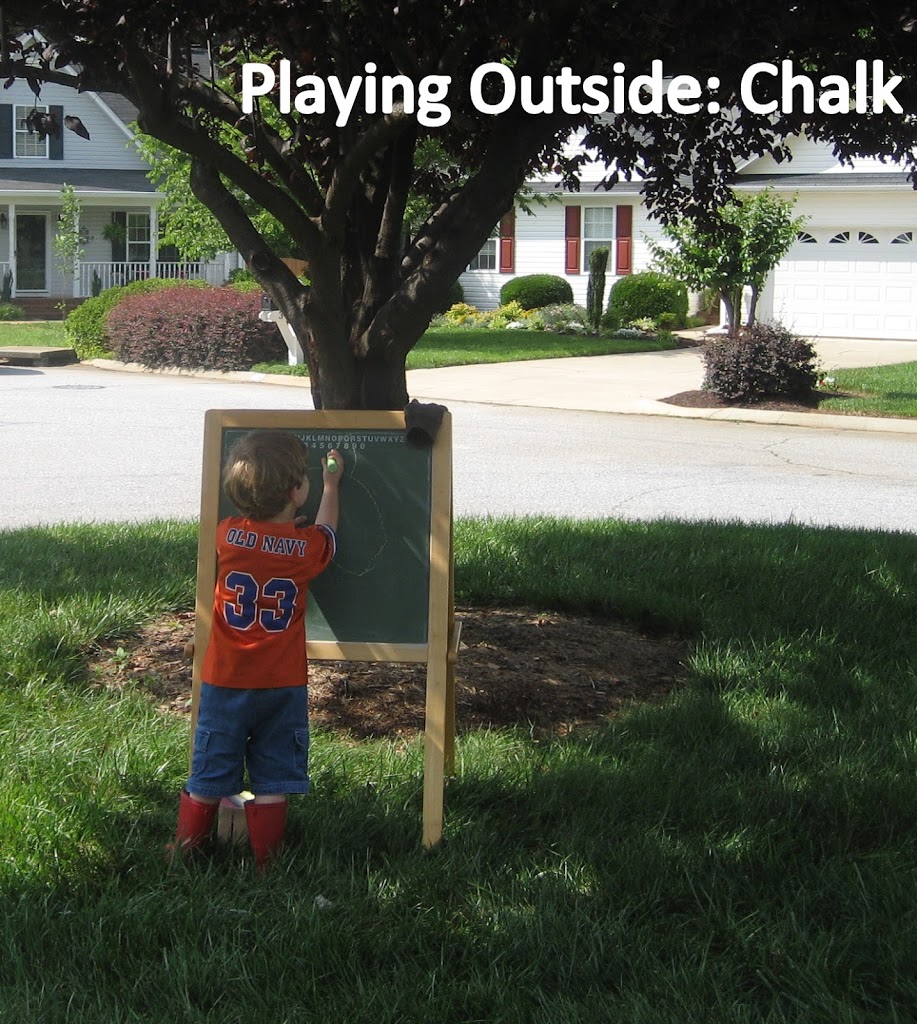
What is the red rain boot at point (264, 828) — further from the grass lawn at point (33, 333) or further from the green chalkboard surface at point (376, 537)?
the grass lawn at point (33, 333)

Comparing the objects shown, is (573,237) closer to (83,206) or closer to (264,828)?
(83,206)

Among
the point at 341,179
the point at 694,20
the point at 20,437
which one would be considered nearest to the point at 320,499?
the point at 341,179

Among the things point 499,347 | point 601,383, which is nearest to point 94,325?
point 499,347

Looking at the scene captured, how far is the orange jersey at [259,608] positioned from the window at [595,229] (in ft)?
100

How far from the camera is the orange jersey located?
3582 millimetres

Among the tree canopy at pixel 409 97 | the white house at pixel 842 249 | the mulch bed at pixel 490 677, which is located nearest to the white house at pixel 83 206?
the white house at pixel 842 249

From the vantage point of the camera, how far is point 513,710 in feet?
16.0

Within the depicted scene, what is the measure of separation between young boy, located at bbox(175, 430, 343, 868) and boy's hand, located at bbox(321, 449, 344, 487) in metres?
0.23

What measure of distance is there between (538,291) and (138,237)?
12.6 m

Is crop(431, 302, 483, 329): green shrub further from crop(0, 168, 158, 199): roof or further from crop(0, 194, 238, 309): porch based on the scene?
crop(0, 168, 158, 199): roof

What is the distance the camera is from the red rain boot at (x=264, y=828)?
352 centimetres

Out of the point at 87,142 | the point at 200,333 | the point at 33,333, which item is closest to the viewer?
the point at 200,333

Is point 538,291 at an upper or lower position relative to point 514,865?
upper

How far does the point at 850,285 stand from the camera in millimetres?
29953
